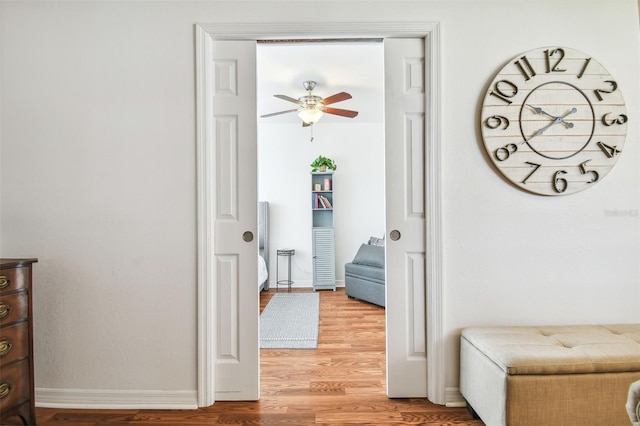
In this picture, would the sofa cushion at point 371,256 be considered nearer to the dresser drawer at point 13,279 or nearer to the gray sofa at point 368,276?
the gray sofa at point 368,276

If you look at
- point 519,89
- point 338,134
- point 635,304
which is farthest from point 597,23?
point 338,134

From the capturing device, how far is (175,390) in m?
1.95

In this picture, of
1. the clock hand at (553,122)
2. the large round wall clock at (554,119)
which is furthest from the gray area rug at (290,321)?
the clock hand at (553,122)

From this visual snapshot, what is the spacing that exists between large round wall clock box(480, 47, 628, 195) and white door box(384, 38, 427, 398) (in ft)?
1.34

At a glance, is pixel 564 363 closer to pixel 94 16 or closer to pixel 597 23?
pixel 597 23

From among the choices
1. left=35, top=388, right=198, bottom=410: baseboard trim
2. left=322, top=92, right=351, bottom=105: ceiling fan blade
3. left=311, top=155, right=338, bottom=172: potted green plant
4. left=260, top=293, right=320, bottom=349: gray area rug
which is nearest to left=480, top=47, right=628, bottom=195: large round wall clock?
left=322, top=92, right=351, bottom=105: ceiling fan blade

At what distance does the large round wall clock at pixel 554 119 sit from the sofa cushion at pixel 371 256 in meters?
2.46

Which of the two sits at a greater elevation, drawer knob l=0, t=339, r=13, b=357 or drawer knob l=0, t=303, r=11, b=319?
drawer knob l=0, t=303, r=11, b=319

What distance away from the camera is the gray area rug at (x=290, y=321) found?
2899mm

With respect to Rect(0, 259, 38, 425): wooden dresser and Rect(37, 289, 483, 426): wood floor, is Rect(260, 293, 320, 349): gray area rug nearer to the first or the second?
Rect(37, 289, 483, 426): wood floor

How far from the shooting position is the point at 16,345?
168 cm

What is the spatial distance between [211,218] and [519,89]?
191 cm

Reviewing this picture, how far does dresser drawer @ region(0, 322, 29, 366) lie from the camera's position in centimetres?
162

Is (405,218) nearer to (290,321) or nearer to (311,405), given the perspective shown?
(311,405)
